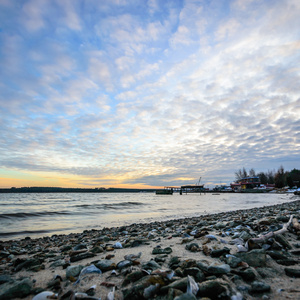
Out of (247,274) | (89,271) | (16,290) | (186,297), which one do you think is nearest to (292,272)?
(247,274)

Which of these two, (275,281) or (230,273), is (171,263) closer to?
(230,273)

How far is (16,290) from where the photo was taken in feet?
6.84

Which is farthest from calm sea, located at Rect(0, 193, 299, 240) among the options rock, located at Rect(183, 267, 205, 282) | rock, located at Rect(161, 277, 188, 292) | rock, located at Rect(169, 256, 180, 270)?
rock, located at Rect(161, 277, 188, 292)

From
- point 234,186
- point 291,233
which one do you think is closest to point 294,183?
point 234,186

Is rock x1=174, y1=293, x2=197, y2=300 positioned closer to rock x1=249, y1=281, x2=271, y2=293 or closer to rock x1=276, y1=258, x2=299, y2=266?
rock x1=249, y1=281, x2=271, y2=293

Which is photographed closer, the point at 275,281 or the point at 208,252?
the point at 275,281

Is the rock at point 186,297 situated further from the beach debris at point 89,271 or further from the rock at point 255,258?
the beach debris at point 89,271

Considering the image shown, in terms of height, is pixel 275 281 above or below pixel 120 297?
above

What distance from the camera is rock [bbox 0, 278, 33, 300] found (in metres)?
2.03

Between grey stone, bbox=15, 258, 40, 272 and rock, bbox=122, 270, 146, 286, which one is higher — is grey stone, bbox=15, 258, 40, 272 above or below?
below

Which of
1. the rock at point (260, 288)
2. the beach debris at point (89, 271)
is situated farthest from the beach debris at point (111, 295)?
the rock at point (260, 288)

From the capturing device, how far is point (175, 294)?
1690mm

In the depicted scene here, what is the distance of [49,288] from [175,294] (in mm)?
1572

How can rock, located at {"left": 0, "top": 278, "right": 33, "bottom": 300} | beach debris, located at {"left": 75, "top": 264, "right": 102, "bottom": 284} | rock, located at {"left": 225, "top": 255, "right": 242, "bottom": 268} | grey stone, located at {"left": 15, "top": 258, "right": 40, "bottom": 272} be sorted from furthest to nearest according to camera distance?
grey stone, located at {"left": 15, "top": 258, "right": 40, "bottom": 272} < beach debris, located at {"left": 75, "top": 264, "right": 102, "bottom": 284} < rock, located at {"left": 225, "top": 255, "right": 242, "bottom": 268} < rock, located at {"left": 0, "top": 278, "right": 33, "bottom": 300}
